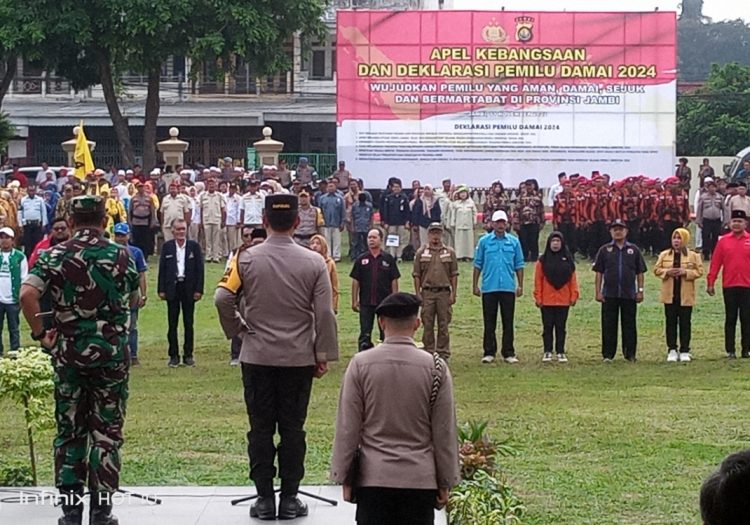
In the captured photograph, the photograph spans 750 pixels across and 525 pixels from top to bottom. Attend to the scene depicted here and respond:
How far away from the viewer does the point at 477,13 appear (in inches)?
1448

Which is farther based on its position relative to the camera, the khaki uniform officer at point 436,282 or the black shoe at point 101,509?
the khaki uniform officer at point 436,282

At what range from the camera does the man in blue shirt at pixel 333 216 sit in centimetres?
3121

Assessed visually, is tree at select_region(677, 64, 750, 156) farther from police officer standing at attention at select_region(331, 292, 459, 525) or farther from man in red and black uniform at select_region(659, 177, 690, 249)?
police officer standing at attention at select_region(331, 292, 459, 525)

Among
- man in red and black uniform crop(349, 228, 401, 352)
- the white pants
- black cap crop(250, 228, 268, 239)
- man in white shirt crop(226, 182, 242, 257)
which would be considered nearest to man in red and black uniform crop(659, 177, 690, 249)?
the white pants

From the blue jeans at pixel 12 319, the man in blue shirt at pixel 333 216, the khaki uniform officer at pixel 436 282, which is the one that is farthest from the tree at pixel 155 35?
the khaki uniform officer at pixel 436 282

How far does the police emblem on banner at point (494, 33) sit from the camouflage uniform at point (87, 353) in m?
29.3

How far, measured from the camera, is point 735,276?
18.8 m

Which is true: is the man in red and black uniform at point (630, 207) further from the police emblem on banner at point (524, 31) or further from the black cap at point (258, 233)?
the black cap at point (258, 233)

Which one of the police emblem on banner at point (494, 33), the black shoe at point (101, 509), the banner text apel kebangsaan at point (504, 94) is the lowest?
the black shoe at point (101, 509)

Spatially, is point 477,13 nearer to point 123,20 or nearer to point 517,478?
point 123,20

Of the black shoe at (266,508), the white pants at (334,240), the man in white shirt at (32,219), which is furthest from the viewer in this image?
the white pants at (334,240)

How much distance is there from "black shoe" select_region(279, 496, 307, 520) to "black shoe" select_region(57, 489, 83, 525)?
48.1 inches

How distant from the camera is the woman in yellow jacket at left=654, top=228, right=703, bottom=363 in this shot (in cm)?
1872

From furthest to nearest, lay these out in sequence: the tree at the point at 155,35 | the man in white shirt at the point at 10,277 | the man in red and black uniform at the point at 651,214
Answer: the tree at the point at 155,35
the man in red and black uniform at the point at 651,214
the man in white shirt at the point at 10,277
